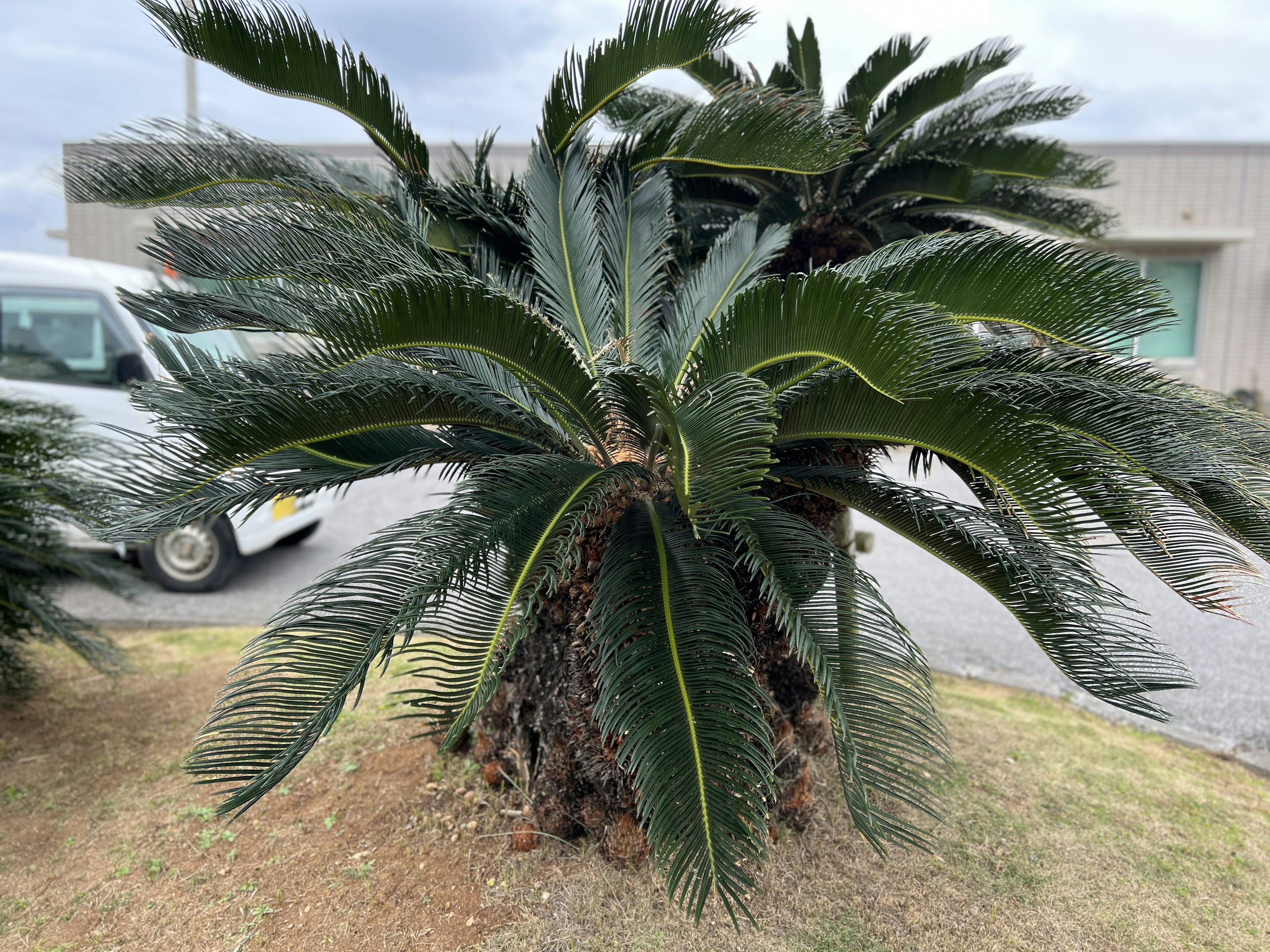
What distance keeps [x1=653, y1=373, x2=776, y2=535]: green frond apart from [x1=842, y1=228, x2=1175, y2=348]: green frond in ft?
1.61

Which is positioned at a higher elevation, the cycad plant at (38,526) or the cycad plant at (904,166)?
the cycad plant at (904,166)

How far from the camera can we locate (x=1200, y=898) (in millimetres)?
2934

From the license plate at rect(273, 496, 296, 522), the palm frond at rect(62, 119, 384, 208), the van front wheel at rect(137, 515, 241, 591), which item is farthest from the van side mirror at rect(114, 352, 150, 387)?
the palm frond at rect(62, 119, 384, 208)

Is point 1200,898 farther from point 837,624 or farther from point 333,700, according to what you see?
point 333,700

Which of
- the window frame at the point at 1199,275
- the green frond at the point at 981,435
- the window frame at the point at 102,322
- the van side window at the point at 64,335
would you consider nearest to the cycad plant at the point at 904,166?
the green frond at the point at 981,435

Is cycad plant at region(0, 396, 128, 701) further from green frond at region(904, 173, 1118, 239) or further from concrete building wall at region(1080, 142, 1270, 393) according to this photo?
concrete building wall at region(1080, 142, 1270, 393)

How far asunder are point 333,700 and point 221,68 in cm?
211

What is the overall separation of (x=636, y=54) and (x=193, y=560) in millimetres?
5508

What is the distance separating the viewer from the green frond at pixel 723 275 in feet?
10.2

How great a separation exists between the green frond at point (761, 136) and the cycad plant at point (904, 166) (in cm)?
53

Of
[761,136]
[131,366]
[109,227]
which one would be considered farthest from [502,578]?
[109,227]

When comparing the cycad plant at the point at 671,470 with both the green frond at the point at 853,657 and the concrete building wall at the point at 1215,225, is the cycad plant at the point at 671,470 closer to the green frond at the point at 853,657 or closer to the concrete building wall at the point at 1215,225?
the green frond at the point at 853,657

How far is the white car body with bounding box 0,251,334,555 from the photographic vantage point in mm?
6258

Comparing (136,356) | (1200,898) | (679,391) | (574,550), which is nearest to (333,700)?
(574,550)
